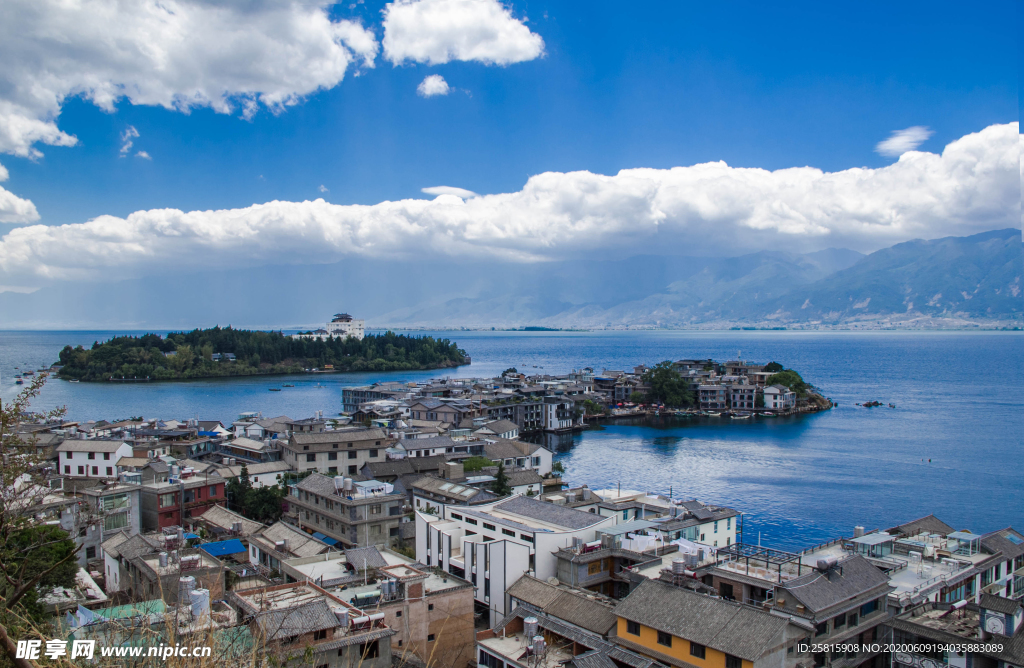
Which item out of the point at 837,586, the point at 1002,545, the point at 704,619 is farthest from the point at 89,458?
the point at 1002,545

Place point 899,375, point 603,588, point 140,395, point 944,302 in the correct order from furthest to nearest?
1. point 944,302
2. point 899,375
3. point 140,395
4. point 603,588

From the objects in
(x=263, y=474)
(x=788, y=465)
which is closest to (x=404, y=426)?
(x=263, y=474)

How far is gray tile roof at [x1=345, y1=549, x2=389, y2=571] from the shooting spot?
7990mm

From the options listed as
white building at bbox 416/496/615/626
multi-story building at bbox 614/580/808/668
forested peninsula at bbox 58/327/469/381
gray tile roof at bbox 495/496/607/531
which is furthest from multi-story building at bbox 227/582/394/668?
forested peninsula at bbox 58/327/469/381

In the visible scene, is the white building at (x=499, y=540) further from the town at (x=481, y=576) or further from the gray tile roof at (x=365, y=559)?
the gray tile roof at (x=365, y=559)

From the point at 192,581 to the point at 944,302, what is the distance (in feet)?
547

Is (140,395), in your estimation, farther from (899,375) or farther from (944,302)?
(944,302)

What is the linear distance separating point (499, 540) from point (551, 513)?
1.47 m

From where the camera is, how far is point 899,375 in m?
50.1

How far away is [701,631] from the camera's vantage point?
602 cm

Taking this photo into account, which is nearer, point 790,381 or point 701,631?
point 701,631

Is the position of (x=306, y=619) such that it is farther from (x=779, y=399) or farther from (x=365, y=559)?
(x=779, y=399)

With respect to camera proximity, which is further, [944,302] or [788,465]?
[944,302]

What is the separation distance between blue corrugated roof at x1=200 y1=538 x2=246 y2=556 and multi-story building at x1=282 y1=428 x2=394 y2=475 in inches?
255
